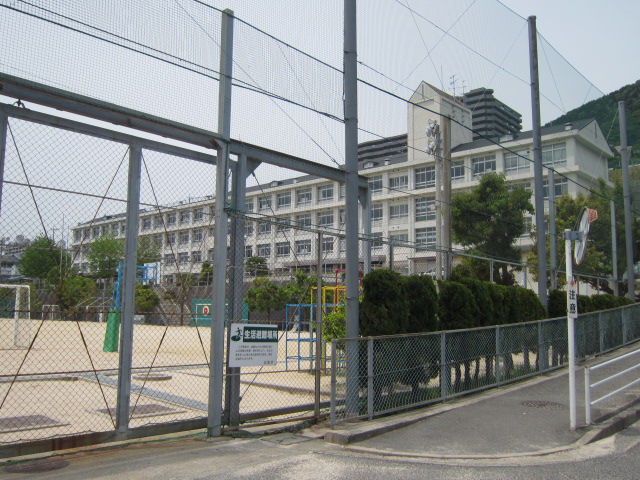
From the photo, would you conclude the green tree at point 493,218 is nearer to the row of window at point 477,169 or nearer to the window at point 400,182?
the row of window at point 477,169

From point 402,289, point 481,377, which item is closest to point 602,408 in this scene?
point 481,377

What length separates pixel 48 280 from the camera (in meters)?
6.53

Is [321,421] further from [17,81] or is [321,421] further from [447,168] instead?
[447,168]

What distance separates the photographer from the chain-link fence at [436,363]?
7867 mm

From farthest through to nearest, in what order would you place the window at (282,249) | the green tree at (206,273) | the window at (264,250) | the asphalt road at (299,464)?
the window at (282,249)
the window at (264,250)
the green tree at (206,273)
the asphalt road at (299,464)

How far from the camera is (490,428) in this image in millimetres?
7438

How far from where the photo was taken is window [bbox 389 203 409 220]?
52.7 meters

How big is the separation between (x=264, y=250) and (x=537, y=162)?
8.61m

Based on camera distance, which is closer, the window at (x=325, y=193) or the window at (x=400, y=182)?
the window at (x=325, y=193)

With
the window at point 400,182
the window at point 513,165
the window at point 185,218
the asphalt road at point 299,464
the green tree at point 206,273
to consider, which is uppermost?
the window at point 513,165

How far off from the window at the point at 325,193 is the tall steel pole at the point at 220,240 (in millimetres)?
39750

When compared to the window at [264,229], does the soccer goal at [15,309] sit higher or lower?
lower

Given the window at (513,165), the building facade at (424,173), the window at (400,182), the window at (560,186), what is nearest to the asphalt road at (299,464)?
the building facade at (424,173)

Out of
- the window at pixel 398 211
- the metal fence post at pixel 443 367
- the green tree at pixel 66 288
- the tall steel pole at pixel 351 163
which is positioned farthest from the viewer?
the window at pixel 398 211
